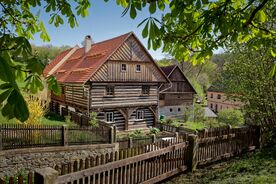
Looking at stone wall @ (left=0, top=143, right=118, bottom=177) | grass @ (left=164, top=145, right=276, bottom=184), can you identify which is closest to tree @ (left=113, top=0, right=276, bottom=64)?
grass @ (left=164, top=145, right=276, bottom=184)

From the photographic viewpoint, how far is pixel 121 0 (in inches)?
162

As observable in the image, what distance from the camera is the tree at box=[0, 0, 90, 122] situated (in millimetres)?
1439

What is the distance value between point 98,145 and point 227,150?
25.6 ft

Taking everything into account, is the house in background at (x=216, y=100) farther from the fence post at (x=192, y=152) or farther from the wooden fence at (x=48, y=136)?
the fence post at (x=192, y=152)

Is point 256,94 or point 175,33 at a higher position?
point 175,33

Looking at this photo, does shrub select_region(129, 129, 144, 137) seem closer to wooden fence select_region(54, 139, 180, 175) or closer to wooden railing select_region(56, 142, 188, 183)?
wooden railing select_region(56, 142, 188, 183)

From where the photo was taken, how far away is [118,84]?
24.5m

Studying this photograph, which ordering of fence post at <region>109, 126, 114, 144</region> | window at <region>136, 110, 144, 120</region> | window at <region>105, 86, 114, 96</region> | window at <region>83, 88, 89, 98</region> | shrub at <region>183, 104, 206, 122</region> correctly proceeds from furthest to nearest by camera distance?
shrub at <region>183, 104, 206, 122</region> → window at <region>136, 110, 144, 120</region> → window at <region>105, 86, 114, 96</region> → window at <region>83, 88, 89, 98</region> → fence post at <region>109, 126, 114, 144</region>

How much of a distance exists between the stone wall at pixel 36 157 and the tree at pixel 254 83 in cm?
899

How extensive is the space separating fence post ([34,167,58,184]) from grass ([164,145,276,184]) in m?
4.69

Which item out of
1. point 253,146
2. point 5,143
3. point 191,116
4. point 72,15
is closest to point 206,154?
point 253,146

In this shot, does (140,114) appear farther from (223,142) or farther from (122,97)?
(223,142)

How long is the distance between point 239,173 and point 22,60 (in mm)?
8220

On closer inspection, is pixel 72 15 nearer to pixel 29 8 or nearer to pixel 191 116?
pixel 29 8
